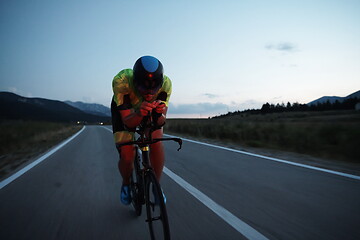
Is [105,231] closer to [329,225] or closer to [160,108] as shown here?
[160,108]

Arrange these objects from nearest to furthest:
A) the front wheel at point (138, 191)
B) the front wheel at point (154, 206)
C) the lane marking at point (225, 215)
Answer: the front wheel at point (154, 206) → the lane marking at point (225, 215) → the front wheel at point (138, 191)

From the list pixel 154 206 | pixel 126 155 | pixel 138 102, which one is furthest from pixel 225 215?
pixel 138 102

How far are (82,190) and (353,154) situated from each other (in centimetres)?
683

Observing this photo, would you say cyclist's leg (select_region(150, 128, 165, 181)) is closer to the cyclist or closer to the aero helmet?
the cyclist

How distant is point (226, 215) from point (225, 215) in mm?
12

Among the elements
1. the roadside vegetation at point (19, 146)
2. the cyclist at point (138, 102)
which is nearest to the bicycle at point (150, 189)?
the cyclist at point (138, 102)

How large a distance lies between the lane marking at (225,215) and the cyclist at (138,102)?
0.90 metres

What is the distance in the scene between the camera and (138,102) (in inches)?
110

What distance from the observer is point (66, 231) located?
2.43 metres

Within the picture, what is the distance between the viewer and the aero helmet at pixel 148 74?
2131 mm

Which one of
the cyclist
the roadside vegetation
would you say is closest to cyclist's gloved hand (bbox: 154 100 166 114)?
the cyclist

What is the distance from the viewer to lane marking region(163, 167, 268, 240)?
2239mm

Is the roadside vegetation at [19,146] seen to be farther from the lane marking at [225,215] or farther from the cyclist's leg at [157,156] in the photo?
the cyclist's leg at [157,156]

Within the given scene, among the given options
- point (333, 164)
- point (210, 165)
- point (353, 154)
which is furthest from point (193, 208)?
point (353, 154)
